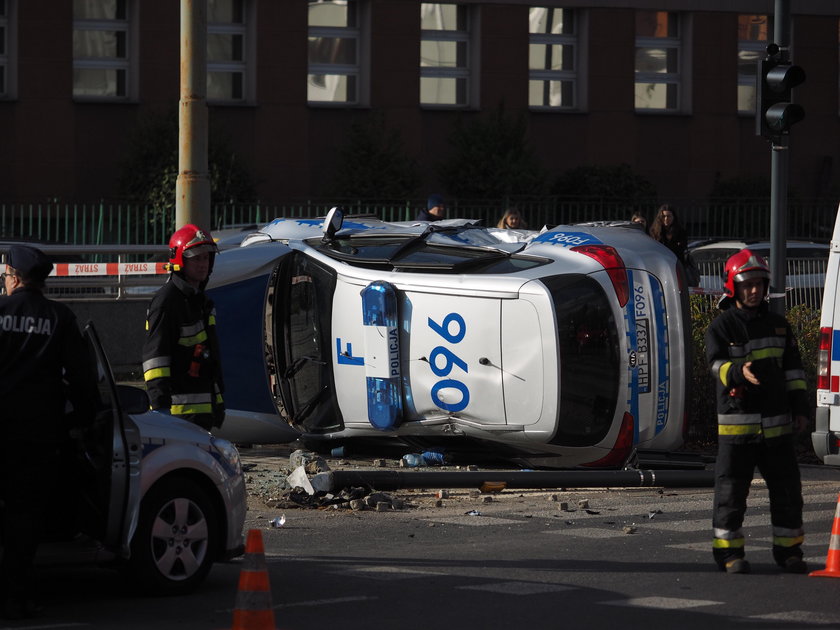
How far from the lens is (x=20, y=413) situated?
7.08 m

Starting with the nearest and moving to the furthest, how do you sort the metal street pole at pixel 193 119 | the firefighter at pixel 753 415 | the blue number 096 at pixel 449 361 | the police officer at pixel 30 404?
the police officer at pixel 30 404 < the firefighter at pixel 753 415 < the blue number 096 at pixel 449 361 < the metal street pole at pixel 193 119

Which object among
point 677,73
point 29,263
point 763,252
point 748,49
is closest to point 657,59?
point 677,73

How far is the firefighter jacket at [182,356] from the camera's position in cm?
859

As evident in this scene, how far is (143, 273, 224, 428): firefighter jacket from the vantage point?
8586 millimetres

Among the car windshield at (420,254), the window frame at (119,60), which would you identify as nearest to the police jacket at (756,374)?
the car windshield at (420,254)

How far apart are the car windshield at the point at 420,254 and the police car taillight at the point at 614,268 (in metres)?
0.44

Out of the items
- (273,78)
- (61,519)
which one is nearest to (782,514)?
(61,519)

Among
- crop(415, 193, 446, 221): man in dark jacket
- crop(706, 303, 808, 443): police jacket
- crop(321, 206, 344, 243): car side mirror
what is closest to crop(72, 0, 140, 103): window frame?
crop(415, 193, 446, 221): man in dark jacket

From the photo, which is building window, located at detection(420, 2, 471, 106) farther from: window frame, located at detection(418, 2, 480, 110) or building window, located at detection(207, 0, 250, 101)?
building window, located at detection(207, 0, 250, 101)

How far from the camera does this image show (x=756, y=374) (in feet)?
27.8

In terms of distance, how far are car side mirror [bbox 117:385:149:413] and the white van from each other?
521 cm

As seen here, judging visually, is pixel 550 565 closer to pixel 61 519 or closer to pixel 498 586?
pixel 498 586

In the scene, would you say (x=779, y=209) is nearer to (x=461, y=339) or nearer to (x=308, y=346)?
(x=461, y=339)

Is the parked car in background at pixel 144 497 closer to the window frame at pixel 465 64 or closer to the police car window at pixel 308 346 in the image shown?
the police car window at pixel 308 346
